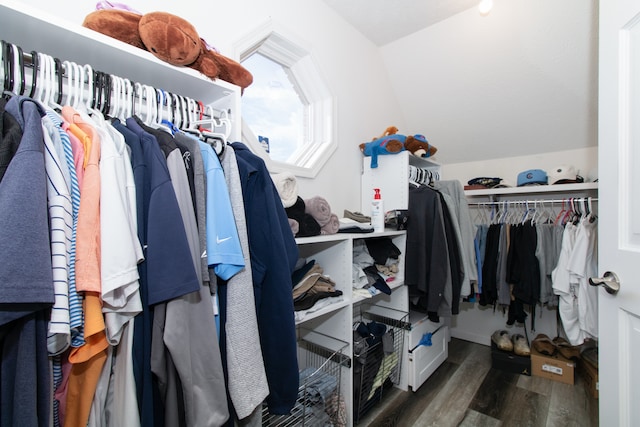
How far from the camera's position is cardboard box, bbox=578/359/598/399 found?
1.99 meters

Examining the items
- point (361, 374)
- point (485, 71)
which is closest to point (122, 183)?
point (361, 374)

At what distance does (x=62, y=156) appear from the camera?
610mm

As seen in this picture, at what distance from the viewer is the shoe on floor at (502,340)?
2.40 metres

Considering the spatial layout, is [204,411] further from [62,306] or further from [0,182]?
[0,182]

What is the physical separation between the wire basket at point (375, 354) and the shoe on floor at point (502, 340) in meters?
1.02

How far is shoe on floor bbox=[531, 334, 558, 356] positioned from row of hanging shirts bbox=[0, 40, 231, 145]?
2.82 m

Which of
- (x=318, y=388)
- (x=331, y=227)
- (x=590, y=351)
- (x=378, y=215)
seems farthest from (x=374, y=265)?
(x=590, y=351)

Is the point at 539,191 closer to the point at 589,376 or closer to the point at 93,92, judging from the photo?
the point at 589,376

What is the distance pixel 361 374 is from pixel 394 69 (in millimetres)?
2399

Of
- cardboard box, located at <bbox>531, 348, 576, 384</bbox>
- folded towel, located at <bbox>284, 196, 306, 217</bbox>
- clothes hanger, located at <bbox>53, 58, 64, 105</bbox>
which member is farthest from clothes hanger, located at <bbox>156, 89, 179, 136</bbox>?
cardboard box, located at <bbox>531, 348, 576, 384</bbox>

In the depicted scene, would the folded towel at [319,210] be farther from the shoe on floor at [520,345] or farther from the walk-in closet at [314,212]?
the shoe on floor at [520,345]

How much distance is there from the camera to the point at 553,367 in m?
2.22

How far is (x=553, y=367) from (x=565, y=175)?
1492mm

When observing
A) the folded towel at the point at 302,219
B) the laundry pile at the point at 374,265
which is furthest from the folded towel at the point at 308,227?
the laundry pile at the point at 374,265
